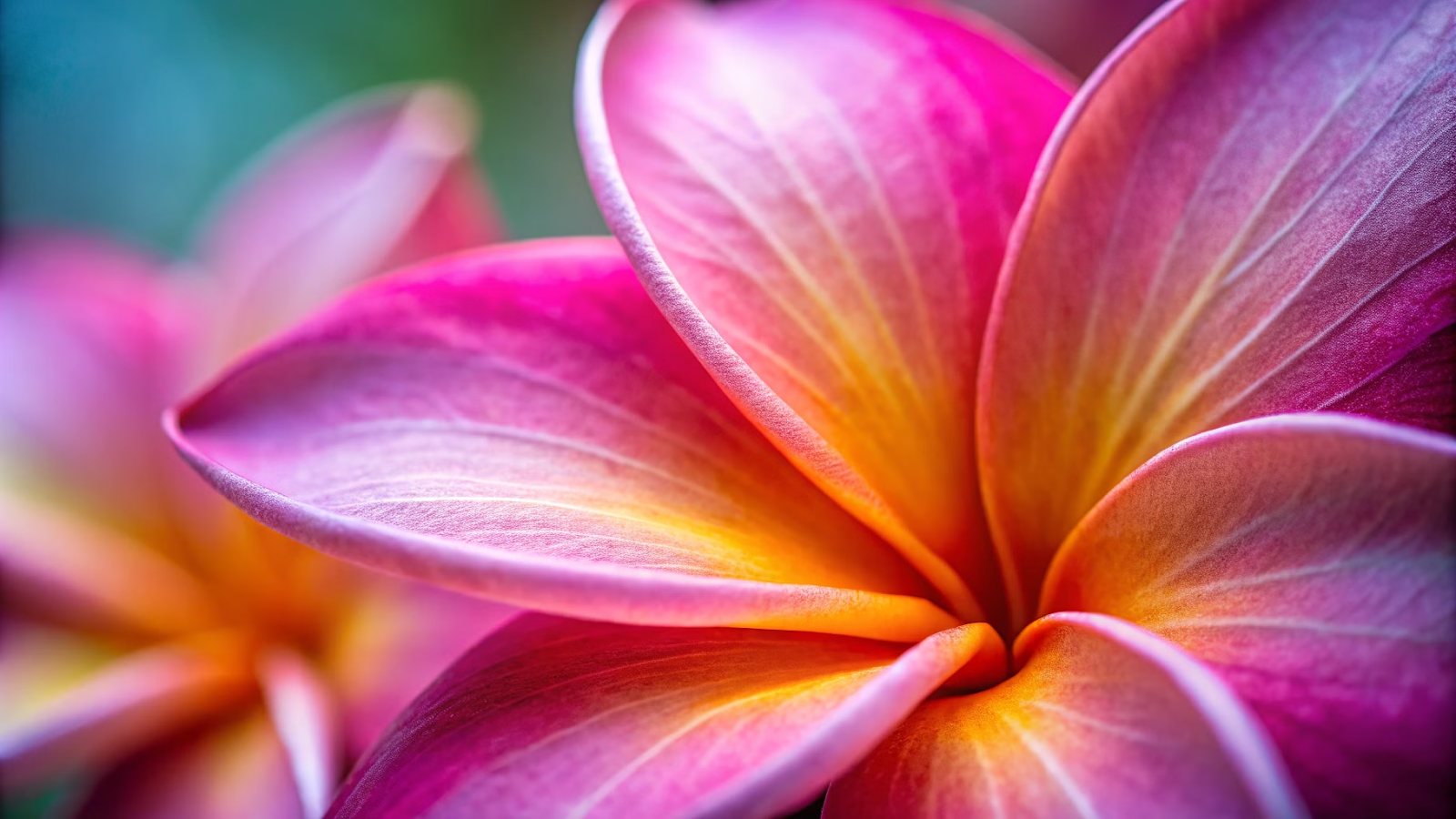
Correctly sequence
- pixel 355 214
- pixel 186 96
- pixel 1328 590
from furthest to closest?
pixel 186 96
pixel 355 214
pixel 1328 590

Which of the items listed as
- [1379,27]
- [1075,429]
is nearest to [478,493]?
[1075,429]

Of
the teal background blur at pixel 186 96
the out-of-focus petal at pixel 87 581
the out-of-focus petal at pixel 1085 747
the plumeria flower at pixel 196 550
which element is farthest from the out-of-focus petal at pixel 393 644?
the teal background blur at pixel 186 96

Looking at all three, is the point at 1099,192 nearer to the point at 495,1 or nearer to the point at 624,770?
the point at 624,770

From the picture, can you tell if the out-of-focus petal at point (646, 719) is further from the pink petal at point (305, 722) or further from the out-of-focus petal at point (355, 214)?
the out-of-focus petal at point (355, 214)

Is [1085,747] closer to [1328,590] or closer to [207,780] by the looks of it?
[1328,590]

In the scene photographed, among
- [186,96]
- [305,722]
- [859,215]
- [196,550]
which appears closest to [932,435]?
[859,215]

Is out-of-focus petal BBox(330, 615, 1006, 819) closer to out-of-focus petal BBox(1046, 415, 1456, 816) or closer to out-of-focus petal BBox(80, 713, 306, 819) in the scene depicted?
out-of-focus petal BBox(1046, 415, 1456, 816)

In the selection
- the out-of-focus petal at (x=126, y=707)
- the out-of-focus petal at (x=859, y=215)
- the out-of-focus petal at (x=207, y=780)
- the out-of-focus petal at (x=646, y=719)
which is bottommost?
the out-of-focus petal at (x=207, y=780)
